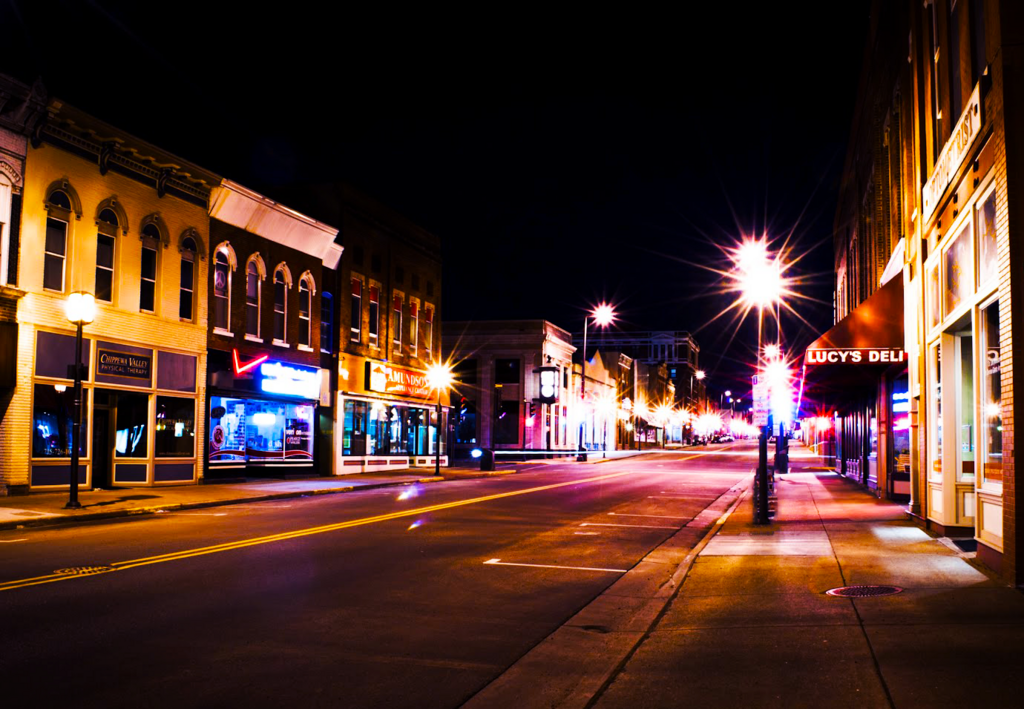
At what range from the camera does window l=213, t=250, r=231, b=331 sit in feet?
103

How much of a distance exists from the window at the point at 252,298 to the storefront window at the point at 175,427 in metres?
4.33

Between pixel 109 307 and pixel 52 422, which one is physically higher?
pixel 109 307

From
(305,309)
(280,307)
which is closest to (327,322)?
(305,309)

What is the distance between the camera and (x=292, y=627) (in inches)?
342

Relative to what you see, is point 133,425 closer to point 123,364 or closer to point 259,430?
point 123,364

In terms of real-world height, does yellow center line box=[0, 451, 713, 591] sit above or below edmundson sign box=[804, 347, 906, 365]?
below

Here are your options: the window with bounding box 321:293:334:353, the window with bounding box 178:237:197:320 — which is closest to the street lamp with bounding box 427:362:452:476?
the window with bounding box 321:293:334:353

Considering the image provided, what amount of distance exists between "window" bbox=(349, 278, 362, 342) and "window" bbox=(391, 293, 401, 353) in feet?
10.7

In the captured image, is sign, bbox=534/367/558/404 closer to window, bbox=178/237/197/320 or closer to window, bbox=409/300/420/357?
window, bbox=409/300/420/357

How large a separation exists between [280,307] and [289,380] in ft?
9.10

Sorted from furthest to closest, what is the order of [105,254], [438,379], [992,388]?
[438,379] < [105,254] < [992,388]

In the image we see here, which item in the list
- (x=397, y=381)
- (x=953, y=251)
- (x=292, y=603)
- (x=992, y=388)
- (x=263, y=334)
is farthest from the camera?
(x=397, y=381)

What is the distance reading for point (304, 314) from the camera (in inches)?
1447

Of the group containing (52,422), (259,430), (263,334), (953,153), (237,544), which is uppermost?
(953,153)
